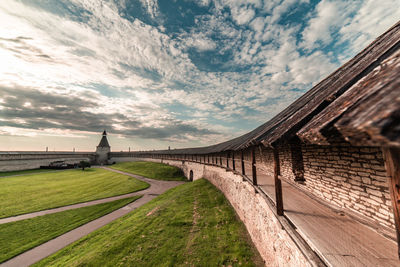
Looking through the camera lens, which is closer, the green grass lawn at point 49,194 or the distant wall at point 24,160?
the green grass lawn at point 49,194

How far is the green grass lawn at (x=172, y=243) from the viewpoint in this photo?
676cm

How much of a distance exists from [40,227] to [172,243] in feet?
39.0

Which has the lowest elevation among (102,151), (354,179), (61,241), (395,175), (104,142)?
(61,241)

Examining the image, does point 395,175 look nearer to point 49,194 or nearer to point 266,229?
point 266,229

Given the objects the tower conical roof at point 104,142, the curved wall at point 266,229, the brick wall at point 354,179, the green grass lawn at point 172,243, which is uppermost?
the tower conical roof at point 104,142

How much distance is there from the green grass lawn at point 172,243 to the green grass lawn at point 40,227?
286cm

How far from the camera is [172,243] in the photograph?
7.95 metres

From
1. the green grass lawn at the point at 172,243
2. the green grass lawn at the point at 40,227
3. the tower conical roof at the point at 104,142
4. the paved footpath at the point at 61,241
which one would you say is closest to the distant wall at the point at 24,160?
the tower conical roof at the point at 104,142

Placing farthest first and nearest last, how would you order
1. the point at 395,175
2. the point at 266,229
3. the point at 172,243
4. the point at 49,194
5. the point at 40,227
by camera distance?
1. the point at 49,194
2. the point at 40,227
3. the point at 172,243
4. the point at 266,229
5. the point at 395,175

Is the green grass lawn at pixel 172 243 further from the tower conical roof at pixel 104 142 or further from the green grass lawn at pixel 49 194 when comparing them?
the tower conical roof at pixel 104 142

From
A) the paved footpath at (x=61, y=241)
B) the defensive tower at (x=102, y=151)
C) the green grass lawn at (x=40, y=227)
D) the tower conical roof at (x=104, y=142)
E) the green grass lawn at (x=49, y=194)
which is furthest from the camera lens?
the tower conical roof at (x=104, y=142)

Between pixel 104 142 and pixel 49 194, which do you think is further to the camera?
pixel 104 142

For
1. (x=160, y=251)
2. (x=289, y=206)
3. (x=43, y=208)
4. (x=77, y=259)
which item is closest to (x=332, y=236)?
(x=289, y=206)

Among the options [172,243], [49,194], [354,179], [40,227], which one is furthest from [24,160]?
[354,179]
